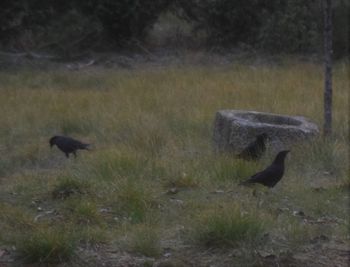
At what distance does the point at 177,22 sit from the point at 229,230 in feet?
64.3

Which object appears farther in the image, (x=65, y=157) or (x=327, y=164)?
(x=65, y=157)

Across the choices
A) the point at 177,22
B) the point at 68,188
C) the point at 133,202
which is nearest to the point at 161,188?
the point at 133,202

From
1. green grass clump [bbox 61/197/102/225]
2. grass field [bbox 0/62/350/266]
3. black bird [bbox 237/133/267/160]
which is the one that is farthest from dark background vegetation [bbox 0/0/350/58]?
green grass clump [bbox 61/197/102/225]

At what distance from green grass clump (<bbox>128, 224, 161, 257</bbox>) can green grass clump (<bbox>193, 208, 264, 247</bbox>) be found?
1.14ft

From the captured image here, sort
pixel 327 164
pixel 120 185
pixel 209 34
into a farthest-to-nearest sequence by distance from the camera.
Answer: pixel 209 34 → pixel 327 164 → pixel 120 185

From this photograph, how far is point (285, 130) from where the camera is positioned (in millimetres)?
9117

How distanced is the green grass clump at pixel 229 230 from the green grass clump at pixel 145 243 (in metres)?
0.35

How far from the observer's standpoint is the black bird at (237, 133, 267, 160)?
8.62 m

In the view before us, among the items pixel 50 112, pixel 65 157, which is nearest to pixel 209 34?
pixel 50 112

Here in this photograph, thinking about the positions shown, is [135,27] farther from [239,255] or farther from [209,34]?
[239,255]

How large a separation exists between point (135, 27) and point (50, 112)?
1087cm

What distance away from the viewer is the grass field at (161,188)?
5.84m

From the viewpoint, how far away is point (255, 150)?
8.68m

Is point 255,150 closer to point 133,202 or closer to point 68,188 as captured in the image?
point 133,202
